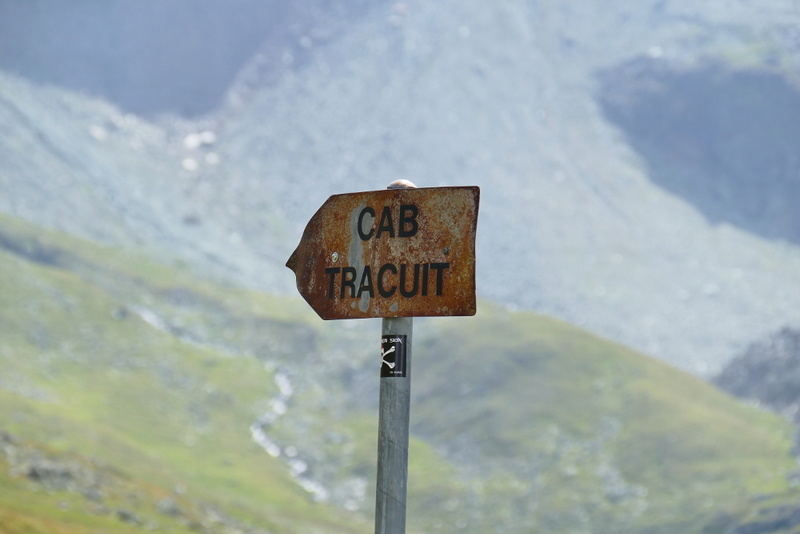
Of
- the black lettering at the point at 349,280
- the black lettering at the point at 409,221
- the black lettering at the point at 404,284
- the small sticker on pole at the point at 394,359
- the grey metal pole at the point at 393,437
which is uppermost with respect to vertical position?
the black lettering at the point at 409,221

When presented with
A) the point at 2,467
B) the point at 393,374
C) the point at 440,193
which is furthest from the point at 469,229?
the point at 2,467

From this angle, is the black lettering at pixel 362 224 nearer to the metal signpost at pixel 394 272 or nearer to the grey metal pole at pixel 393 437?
the metal signpost at pixel 394 272

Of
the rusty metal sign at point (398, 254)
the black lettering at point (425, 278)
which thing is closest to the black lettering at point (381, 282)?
the rusty metal sign at point (398, 254)

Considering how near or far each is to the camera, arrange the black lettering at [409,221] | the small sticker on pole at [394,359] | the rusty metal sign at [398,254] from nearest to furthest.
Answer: the small sticker on pole at [394,359] < the rusty metal sign at [398,254] < the black lettering at [409,221]

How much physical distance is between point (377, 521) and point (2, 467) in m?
170

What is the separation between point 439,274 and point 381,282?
0.37 m

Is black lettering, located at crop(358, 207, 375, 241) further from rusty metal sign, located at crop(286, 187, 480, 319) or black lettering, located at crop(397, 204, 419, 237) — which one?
black lettering, located at crop(397, 204, 419, 237)

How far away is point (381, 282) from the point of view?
8.27m

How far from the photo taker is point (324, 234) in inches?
342

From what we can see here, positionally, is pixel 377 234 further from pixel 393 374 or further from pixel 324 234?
pixel 393 374

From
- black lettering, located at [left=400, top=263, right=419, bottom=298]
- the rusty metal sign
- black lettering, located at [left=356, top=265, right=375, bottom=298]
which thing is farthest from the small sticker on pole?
black lettering, located at [left=356, top=265, right=375, bottom=298]

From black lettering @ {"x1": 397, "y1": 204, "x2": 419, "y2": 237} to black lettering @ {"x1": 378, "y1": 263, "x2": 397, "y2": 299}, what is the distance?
213mm

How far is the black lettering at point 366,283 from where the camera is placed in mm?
8330

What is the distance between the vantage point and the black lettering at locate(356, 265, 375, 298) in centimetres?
833
